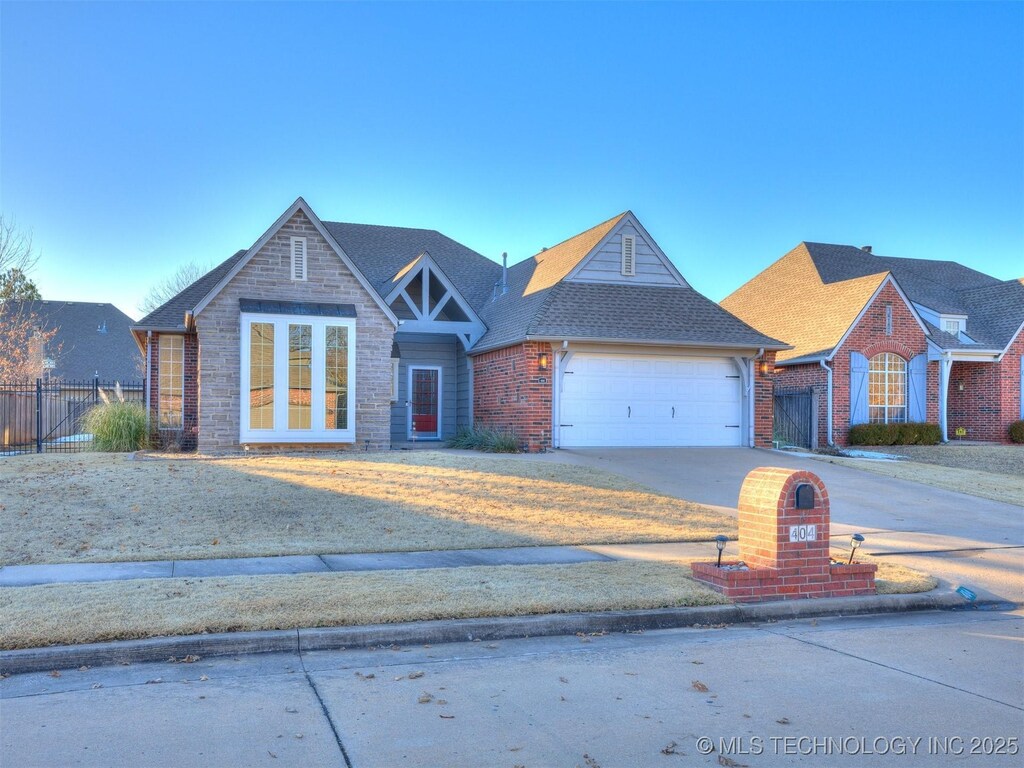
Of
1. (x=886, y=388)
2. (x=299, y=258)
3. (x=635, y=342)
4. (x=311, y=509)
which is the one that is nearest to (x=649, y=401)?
(x=635, y=342)

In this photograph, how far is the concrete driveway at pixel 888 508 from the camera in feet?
33.2

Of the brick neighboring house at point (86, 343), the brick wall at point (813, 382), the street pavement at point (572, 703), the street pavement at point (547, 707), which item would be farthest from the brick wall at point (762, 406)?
the brick neighboring house at point (86, 343)

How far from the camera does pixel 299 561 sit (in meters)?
9.34

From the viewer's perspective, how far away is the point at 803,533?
8211 mm

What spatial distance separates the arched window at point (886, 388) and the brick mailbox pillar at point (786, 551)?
17739 millimetres

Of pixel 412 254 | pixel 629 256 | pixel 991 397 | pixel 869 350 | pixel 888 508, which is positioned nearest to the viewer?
pixel 888 508

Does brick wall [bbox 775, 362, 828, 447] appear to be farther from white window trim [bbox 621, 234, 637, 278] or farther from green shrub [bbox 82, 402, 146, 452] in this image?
green shrub [bbox 82, 402, 146, 452]

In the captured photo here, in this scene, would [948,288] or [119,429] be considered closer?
[119,429]

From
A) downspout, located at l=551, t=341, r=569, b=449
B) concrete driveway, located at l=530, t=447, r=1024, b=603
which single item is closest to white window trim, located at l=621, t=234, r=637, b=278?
downspout, located at l=551, t=341, r=569, b=449

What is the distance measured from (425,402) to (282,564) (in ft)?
46.3

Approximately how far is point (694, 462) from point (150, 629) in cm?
1345

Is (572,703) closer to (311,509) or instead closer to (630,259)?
(311,509)

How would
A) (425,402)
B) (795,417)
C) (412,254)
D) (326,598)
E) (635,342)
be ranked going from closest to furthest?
(326,598), (635,342), (425,402), (795,417), (412,254)

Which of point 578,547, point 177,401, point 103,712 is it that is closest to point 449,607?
point 103,712
